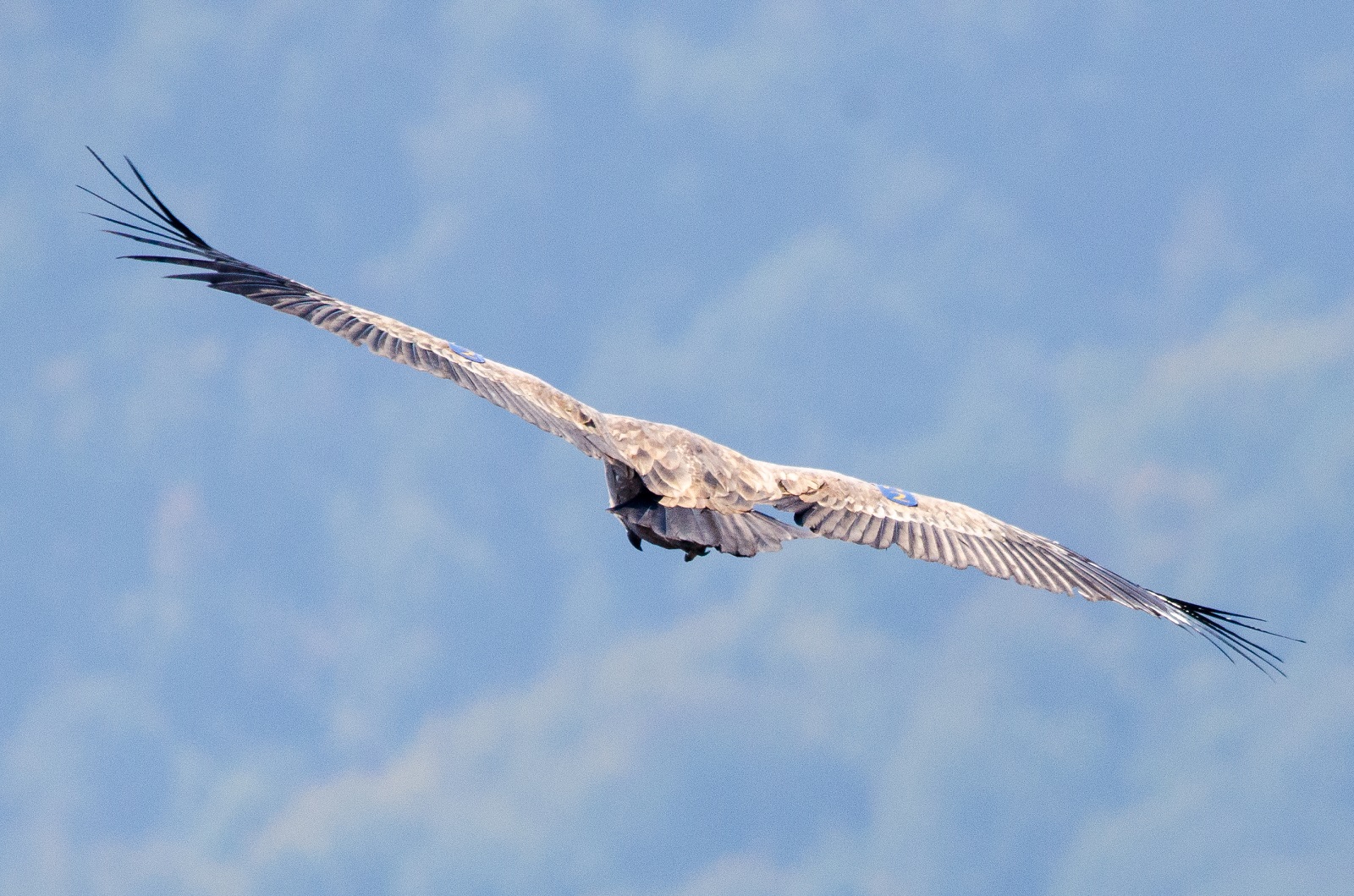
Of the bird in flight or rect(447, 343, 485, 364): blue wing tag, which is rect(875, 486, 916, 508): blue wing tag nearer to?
the bird in flight

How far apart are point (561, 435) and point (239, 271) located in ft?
17.3

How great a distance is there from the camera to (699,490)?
2744 cm

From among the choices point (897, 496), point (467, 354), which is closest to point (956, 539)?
point (897, 496)

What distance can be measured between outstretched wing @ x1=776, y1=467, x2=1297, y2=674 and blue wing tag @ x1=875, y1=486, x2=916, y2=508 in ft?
0.04

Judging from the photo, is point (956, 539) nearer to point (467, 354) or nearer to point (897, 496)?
point (897, 496)

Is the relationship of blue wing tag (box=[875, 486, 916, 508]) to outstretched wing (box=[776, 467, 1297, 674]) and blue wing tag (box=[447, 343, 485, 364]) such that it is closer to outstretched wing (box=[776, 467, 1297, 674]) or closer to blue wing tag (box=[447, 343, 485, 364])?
outstretched wing (box=[776, 467, 1297, 674])

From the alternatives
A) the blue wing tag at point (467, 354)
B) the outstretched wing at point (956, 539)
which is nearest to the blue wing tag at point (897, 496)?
the outstretched wing at point (956, 539)

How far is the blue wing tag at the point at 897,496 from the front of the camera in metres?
30.6

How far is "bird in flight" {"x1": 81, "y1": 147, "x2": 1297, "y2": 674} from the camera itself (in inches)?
1057

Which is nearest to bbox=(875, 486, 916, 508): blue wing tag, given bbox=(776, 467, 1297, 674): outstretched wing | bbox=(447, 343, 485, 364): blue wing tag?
bbox=(776, 467, 1297, 674): outstretched wing

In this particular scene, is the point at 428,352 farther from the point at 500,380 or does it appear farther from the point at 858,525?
the point at 858,525

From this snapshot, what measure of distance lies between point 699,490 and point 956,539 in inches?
192

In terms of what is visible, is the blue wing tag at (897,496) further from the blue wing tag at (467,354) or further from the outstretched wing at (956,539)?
the blue wing tag at (467,354)

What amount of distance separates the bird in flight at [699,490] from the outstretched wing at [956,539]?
0.02 metres
